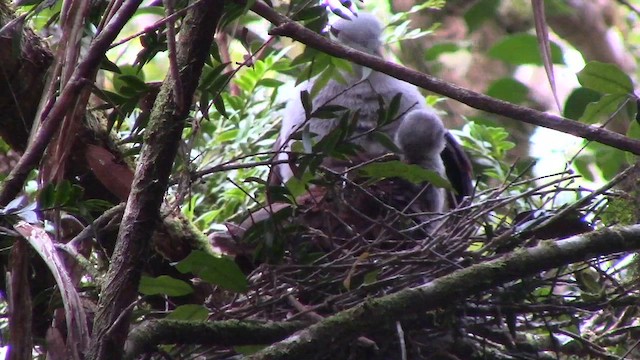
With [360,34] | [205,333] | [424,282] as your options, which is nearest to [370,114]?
[360,34]

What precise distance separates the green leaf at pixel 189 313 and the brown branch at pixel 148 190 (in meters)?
0.25

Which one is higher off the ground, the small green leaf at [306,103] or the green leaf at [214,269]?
the small green leaf at [306,103]

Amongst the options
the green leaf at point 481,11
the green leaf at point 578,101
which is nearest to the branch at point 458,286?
the green leaf at point 578,101

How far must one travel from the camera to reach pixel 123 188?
5.35ft

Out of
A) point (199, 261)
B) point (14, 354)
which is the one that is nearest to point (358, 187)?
point (199, 261)

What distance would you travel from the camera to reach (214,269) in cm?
138

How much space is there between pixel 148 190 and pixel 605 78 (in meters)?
0.84

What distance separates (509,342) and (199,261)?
63 cm

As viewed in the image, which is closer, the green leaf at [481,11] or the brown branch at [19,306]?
the brown branch at [19,306]

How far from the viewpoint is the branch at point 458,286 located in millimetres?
1213

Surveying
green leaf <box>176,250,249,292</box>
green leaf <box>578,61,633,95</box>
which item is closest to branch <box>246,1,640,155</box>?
green leaf <box>578,61,633,95</box>

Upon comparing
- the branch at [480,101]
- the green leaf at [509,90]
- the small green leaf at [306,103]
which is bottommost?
the branch at [480,101]

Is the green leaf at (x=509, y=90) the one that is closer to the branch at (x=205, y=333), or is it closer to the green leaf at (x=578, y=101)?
the green leaf at (x=578, y=101)

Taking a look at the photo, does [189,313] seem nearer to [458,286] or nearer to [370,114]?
[458,286]
